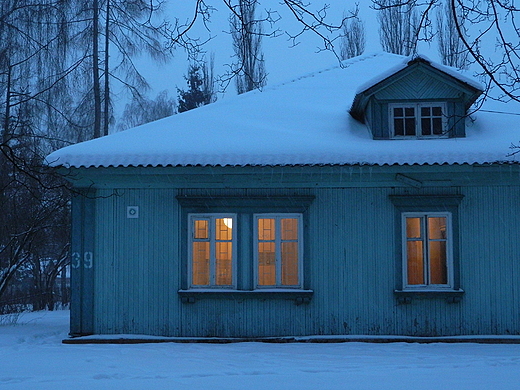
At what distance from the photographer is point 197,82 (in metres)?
34.2

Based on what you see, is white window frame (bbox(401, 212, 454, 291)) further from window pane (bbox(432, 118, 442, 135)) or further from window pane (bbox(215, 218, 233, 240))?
window pane (bbox(215, 218, 233, 240))

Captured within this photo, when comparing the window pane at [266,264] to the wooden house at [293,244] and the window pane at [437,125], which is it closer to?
the wooden house at [293,244]

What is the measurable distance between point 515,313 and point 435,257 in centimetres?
157

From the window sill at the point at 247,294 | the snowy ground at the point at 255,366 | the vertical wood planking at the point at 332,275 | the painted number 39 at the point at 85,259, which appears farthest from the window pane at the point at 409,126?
the painted number 39 at the point at 85,259

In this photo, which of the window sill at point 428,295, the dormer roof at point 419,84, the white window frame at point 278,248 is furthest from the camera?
the dormer roof at point 419,84

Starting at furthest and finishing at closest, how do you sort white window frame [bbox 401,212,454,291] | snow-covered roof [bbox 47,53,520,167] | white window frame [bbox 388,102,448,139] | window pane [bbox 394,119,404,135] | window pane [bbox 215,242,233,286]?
window pane [bbox 394,119,404,135] → white window frame [bbox 388,102,448,139] → window pane [bbox 215,242,233,286] → white window frame [bbox 401,212,454,291] → snow-covered roof [bbox 47,53,520,167]

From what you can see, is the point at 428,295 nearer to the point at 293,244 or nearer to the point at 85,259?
the point at 293,244

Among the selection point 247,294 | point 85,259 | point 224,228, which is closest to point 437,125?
point 224,228

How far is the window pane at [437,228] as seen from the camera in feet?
33.6

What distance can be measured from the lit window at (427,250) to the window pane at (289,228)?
181 cm

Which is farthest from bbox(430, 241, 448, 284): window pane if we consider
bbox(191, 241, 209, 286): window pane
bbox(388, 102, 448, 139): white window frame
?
bbox(191, 241, 209, 286): window pane

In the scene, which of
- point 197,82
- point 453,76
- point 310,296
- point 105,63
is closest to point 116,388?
point 310,296

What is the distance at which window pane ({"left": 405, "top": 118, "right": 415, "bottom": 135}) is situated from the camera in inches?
430

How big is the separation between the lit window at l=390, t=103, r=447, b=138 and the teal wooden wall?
1.11 metres
